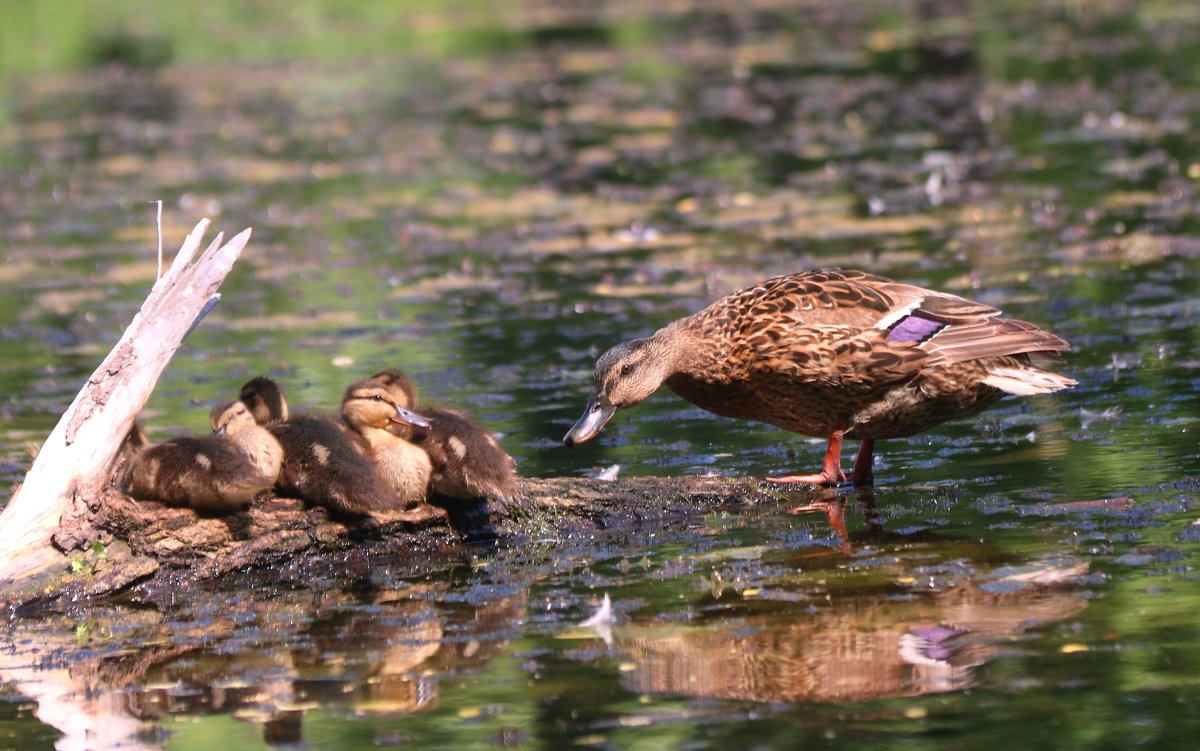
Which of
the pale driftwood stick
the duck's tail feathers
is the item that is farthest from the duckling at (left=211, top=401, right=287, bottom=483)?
the duck's tail feathers

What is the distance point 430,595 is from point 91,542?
1.19 meters

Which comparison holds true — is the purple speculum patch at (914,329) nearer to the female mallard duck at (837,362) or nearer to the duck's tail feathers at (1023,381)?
the female mallard duck at (837,362)

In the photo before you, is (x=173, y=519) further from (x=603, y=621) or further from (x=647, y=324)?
(x=647, y=324)

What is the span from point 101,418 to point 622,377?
209 cm

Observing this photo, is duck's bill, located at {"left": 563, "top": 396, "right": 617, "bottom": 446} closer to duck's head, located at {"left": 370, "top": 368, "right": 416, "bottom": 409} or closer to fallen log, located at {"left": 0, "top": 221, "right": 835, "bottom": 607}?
fallen log, located at {"left": 0, "top": 221, "right": 835, "bottom": 607}

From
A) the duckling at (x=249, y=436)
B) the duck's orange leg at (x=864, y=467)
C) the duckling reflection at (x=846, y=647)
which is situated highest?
the duckling at (x=249, y=436)

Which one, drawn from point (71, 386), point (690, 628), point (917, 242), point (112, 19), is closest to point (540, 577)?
point (690, 628)

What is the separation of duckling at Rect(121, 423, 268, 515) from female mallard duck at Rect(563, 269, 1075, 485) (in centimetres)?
147

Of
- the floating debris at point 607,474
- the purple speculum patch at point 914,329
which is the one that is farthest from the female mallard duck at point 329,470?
the purple speculum patch at point 914,329

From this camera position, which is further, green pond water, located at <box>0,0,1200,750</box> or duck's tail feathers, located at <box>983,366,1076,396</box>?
duck's tail feathers, located at <box>983,366,1076,396</box>

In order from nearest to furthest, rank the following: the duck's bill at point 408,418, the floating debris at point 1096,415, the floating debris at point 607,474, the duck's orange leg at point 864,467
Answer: the duck's bill at point 408,418
the floating debris at point 607,474
the duck's orange leg at point 864,467
the floating debris at point 1096,415

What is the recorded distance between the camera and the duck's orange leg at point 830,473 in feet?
25.2

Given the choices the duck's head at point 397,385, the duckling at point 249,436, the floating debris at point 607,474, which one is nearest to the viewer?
the duckling at point 249,436

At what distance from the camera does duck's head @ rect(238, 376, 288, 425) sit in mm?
7262
